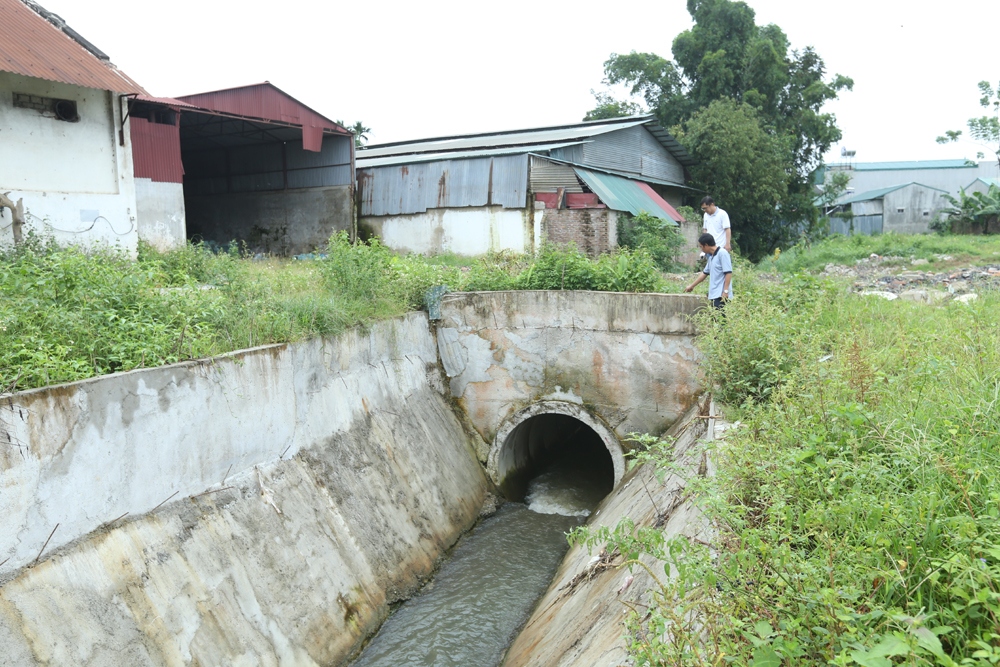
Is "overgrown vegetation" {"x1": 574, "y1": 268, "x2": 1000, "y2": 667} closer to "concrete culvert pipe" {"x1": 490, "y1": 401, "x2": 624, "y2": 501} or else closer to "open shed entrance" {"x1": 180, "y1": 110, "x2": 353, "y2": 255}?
"concrete culvert pipe" {"x1": 490, "y1": 401, "x2": 624, "y2": 501}

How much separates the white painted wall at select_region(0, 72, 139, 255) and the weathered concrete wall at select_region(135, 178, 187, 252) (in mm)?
1498

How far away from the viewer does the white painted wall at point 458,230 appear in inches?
648

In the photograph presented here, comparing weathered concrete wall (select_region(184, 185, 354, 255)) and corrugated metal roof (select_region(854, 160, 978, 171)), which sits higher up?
corrugated metal roof (select_region(854, 160, 978, 171))

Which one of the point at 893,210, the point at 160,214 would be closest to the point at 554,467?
the point at 160,214

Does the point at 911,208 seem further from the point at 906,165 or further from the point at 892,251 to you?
the point at 906,165

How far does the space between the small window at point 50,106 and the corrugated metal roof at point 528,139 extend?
33.8ft

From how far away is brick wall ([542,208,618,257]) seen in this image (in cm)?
1620

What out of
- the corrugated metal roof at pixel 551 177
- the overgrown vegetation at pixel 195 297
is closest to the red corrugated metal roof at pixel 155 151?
the overgrown vegetation at pixel 195 297

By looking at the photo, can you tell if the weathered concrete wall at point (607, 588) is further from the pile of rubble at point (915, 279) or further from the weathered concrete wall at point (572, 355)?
the pile of rubble at point (915, 279)

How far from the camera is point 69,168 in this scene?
10.6 metres

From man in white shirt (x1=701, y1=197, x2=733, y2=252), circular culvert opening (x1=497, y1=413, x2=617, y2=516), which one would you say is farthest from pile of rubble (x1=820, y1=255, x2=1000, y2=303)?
circular culvert opening (x1=497, y1=413, x2=617, y2=516)

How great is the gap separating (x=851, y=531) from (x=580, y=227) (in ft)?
44.3

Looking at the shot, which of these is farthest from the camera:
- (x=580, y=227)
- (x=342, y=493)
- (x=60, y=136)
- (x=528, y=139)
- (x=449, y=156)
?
(x=528, y=139)

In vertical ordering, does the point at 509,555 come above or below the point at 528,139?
below
